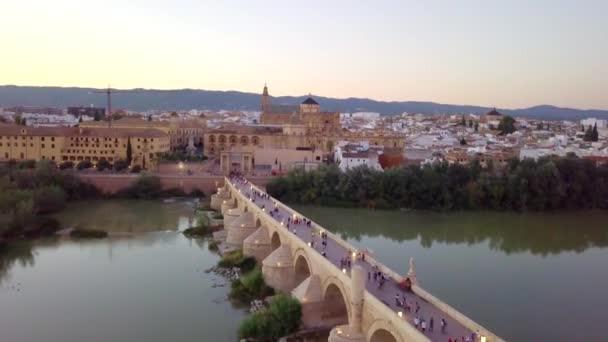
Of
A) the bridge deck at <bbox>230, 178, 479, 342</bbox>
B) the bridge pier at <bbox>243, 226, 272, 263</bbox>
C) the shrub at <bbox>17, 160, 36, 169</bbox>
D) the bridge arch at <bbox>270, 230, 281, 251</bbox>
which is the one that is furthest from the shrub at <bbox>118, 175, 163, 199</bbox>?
the bridge deck at <bbox>230, 178, 479, 342</bbox>

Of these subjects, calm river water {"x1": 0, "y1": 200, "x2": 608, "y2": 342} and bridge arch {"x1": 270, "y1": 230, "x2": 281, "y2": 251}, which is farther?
bridge arch {"x1": 270, "y1": 230, "x2": 281, "y2": 251}

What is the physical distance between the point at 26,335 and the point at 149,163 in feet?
59.6

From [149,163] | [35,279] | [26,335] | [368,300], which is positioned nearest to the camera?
[368,300]

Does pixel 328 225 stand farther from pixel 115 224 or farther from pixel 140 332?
pixel 140 332

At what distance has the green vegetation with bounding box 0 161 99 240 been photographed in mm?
15281

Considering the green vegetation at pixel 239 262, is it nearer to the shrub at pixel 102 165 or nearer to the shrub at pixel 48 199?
the shrub at pixel 48 199

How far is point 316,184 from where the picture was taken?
2188 centimetres

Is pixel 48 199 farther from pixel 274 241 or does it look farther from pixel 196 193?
pixel 274 241

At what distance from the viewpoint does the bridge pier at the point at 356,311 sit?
7414 millimetres

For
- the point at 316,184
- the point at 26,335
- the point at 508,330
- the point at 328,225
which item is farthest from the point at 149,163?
the point at 508,330

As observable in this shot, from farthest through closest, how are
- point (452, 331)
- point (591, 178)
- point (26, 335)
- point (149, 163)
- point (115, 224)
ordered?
1. point (149, 163)
2. point (591, 178)
3. point (115, 224)
4. point (26, 335)
5. point (452, 331)

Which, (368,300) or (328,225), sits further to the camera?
(328,225)

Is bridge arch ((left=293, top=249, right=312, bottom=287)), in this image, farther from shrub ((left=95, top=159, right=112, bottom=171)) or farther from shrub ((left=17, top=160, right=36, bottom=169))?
shrub ((left=17, top=160, right=36, bottom=169))

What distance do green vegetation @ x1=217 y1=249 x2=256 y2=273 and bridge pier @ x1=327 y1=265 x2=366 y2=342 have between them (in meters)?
5.31
